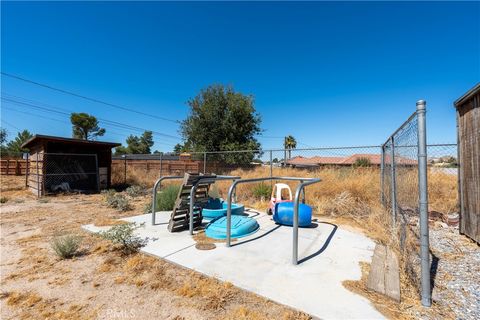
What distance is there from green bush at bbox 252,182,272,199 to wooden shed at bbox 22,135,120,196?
748 cm

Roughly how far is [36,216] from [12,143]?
45.5m

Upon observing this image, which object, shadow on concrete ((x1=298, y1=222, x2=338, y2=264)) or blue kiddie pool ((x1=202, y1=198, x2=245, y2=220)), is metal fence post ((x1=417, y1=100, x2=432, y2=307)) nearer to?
shadow on concrete ((x1=298, y1=222, x2=338, y2=264))

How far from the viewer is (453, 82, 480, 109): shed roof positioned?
13.1 ft

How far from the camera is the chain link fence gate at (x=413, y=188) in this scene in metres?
2.17

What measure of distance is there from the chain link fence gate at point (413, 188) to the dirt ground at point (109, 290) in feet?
4.27

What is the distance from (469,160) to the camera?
4.39m

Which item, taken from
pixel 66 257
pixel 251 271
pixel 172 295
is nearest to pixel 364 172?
pixel 251 271

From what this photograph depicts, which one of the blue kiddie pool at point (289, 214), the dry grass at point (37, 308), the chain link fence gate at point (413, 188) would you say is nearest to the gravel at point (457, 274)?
the chain link fence gate at point (413, 188)

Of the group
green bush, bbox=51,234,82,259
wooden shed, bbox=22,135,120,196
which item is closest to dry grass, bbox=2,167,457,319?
green bush, bbox=51,234,82,259

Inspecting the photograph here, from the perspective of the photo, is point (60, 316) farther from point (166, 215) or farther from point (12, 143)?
point (12, 143)

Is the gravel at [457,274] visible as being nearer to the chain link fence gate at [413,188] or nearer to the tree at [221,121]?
the chain link fence gate at [413,188]

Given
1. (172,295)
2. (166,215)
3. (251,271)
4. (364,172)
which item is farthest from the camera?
(364,172)

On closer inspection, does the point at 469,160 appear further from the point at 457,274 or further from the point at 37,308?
the point at 37,308

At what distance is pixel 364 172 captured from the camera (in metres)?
7.75
